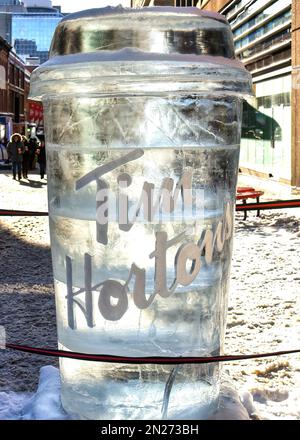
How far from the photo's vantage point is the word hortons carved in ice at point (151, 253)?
2.43 metres

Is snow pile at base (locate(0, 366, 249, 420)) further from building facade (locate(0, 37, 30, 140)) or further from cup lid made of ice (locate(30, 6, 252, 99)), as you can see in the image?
building facade (locate(0, 37, 30, 140))

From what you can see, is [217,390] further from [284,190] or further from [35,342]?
[284,190]

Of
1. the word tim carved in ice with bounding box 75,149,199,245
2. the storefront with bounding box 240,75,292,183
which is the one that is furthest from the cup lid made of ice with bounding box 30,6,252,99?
the storefront with bounding box 240,75,292,183

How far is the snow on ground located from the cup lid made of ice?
1.48 meters

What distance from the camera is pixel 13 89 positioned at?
249 feet

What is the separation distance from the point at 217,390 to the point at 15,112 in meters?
79.1

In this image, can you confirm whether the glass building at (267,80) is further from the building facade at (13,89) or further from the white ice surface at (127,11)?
the building facade at (13,89)

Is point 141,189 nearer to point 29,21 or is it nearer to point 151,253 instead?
point 151,253

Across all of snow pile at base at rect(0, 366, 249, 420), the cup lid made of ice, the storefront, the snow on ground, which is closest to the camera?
the cup lid made of ice

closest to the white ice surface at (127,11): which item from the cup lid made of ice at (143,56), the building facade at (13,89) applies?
the cup lid made of ice at (143,56)

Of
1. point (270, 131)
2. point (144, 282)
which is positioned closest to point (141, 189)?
point (144, 282)

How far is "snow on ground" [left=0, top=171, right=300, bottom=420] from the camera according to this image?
3.41 meters

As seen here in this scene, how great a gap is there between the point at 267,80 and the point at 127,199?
809 inches

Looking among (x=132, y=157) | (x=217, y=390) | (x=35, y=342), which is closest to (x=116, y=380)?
(x=217, y=390)
